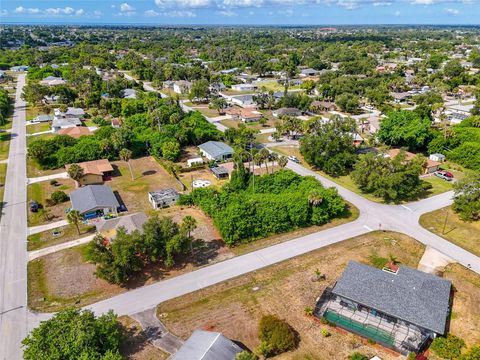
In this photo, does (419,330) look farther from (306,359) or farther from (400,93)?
(400,93)

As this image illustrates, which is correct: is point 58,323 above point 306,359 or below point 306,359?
above

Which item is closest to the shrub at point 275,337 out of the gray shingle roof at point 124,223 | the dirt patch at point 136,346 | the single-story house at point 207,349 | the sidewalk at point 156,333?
the single-story house at point 207,349

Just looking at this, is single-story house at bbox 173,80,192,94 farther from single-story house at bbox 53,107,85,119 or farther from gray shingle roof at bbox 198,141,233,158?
gray shingle roof at bbox 198,141,233,158

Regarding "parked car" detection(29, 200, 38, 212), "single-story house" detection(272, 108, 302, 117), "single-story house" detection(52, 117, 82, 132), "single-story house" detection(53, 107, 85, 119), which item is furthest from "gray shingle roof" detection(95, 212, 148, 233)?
"single-story house" detection(272, 108, 302, 117)

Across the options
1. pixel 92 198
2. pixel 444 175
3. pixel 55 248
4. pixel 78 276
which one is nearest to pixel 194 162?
pixel 92 198

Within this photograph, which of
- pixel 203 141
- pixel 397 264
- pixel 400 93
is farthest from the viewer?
pixel 400 93

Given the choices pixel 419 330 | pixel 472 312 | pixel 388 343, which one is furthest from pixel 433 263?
pixel 388 343

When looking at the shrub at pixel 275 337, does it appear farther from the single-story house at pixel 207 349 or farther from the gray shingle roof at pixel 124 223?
the gray shingle roof at pixel 124 223
